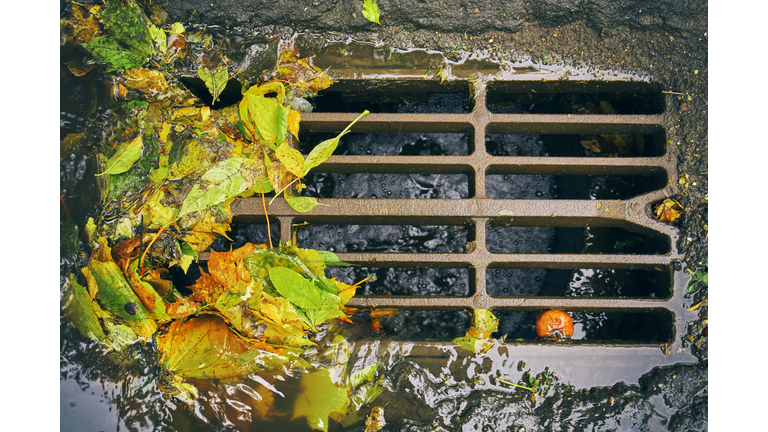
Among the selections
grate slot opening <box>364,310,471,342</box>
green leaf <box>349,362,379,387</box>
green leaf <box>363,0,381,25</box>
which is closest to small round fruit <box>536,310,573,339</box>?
grate slot opening <box>364,310,471,342</box>

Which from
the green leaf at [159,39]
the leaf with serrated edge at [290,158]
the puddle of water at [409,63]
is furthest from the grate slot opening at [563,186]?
the green leaf at [159,39]

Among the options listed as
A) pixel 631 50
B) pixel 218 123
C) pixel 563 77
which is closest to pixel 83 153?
pixel 218 123

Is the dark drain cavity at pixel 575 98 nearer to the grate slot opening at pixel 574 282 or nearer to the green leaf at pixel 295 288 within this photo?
the grate slot opening at pixel 574 282

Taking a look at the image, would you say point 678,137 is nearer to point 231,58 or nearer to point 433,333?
point 433,333

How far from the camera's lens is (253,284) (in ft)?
4.56

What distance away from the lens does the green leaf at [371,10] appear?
145cm

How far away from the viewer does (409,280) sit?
1913 millimetres

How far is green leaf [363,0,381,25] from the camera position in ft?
4.76

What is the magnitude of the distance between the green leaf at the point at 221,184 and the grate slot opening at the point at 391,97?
44 centimetres

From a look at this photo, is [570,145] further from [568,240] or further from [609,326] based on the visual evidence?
[609,326]

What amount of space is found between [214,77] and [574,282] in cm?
168

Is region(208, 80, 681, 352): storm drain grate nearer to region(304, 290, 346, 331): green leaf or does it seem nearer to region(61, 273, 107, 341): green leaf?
region(304, 290, 346, 331): green leaf

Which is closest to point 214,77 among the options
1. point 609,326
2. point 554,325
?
point 554,325

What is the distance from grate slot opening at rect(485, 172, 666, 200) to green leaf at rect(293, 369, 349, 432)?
1069mm
